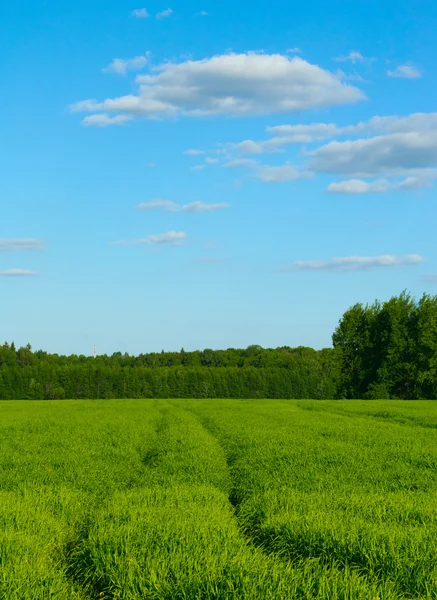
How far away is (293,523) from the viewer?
30.8 feet

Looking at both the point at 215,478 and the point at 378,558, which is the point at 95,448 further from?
the point at 378,558

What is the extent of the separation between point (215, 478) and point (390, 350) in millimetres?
68191

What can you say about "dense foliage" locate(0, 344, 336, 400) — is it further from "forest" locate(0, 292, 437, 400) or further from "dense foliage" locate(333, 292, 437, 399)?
"dense foliage" locate(333, 292, 437, 399)

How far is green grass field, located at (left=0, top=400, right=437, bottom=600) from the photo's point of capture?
6914mm

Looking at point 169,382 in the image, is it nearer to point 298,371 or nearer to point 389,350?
point 298,371

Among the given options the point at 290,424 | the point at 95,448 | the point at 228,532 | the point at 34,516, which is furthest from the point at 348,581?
the point at 290,424

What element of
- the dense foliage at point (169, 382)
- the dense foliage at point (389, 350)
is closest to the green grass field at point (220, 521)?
the dense foliage at point (389, 350)

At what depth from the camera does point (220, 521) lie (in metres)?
9.71

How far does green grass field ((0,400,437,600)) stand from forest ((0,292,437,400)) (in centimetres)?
6077

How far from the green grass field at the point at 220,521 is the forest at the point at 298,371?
6077 centimetres

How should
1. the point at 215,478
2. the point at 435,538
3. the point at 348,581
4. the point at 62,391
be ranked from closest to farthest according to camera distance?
the point at 348,581 < the point at 435,538 < the point at 215,478 < the point at 62,391

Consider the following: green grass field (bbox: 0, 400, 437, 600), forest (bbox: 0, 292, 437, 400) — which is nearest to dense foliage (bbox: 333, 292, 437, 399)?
forest (bbox: 0, 292, 437, 400)

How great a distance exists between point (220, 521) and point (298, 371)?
13542cm

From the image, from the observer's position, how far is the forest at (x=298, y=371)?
7981 cm
